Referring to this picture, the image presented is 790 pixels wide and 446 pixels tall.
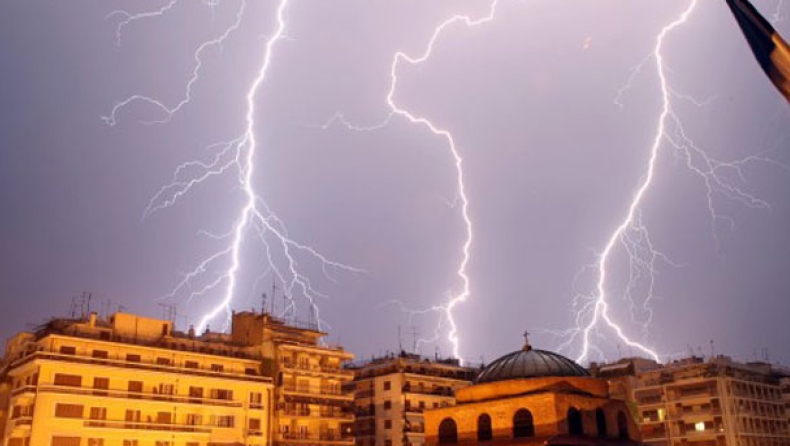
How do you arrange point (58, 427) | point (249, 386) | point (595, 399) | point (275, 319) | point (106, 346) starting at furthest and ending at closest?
1. point (275, 319)
2. point (249, 386)
3. point (106, 346)
4. point (58, 427)
5. point (595, 399)

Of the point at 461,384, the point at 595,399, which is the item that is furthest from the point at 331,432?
the point at 595,399

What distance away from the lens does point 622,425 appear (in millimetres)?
41031

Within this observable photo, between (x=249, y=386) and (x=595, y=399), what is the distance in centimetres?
2885

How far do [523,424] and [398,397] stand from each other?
35.1 metres

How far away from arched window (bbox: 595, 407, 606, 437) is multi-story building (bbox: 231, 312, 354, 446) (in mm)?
28212

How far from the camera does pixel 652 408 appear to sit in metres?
81.1

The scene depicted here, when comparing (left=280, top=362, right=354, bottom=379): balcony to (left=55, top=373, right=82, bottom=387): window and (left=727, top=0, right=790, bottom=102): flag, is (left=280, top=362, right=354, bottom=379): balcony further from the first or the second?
(left=727, top=0, right=790, bottom=102): flag

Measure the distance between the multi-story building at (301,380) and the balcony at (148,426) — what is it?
313 inches

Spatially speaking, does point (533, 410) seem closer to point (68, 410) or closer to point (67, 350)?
point (68, 410)

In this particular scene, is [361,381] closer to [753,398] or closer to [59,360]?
[59,360]

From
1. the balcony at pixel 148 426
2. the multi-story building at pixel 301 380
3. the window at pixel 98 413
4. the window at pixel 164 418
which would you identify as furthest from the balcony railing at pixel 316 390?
the window at pixel 98 413

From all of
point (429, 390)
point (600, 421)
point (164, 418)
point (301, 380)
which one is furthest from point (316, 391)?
point (600, 421)

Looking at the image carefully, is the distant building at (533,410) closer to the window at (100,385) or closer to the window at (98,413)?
the window at (98,413)

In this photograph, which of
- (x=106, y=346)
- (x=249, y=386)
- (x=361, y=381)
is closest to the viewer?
(x=106, y=346)
